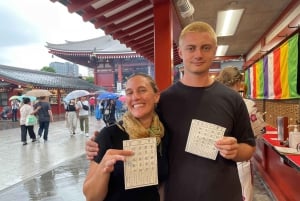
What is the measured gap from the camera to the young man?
1.41 meters

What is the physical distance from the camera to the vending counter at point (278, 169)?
2.64 m

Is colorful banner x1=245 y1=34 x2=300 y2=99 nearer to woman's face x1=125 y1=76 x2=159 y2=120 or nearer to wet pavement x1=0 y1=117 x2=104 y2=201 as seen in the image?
woman's face x1=125 y1=76 x2=159 y2=120

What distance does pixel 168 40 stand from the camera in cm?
369

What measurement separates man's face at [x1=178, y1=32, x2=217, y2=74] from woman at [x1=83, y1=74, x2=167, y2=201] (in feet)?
0.74

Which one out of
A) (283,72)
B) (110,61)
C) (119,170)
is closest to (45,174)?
(283,72)

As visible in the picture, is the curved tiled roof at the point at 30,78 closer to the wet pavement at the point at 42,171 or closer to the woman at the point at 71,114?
the woman at the point at 71,114

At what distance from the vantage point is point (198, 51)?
4.64 feet

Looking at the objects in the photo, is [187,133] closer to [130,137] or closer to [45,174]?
[130,137]

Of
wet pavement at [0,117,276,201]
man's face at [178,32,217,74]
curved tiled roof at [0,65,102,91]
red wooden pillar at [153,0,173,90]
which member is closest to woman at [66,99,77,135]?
wet pavement at [0,117,276,201]

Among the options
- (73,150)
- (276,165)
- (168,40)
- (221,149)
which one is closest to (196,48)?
(221,149)

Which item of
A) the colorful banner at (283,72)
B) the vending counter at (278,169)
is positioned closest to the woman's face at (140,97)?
the vending counter at (278,169)

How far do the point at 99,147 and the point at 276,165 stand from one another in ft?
12.1

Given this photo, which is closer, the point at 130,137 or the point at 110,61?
the point at 130,137

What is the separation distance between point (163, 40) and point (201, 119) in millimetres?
2438
